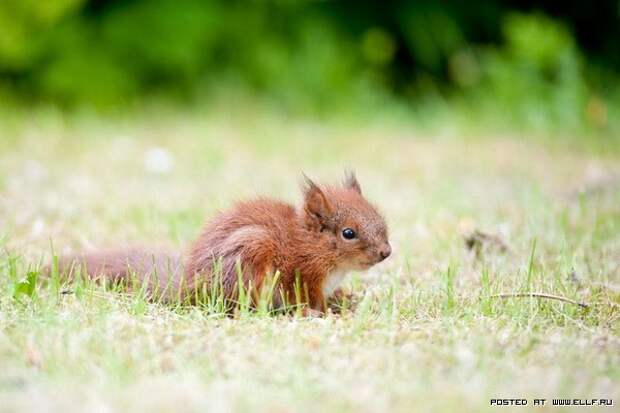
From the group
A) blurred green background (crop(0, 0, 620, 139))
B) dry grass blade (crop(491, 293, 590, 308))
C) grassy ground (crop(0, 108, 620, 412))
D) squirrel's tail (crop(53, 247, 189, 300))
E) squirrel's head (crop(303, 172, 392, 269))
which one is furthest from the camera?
blurred green background (crop(0, 0, 620, 139))

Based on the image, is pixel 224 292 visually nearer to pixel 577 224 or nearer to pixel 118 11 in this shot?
pixel 577 224

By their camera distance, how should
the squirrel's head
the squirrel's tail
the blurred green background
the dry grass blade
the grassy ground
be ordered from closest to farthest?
1. the grassy ground
2. the dry grass blade
3. the squirrel's tail
4. the squirrel's head
5. the blurred green background

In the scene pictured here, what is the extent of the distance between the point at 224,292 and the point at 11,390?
1097 mm

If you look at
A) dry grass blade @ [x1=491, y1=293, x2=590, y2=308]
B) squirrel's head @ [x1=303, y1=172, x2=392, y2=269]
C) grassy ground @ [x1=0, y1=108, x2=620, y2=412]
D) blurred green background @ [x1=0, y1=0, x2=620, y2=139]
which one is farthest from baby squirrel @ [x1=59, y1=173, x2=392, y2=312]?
blurred green background @ [x1=0, y1=0, x2=620, y2=139]

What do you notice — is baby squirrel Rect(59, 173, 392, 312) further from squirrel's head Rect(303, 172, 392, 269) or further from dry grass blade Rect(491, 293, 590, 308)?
dry grass blade Rect(491, 293, 590, 308)

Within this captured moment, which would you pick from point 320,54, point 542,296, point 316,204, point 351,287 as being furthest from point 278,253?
point 320,54

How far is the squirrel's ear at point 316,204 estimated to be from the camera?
382 cm

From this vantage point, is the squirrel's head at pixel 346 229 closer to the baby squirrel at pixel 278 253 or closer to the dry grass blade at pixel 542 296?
the baby squirrel at pixel 278 253

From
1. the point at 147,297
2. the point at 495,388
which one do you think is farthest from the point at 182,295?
the point at 495,388

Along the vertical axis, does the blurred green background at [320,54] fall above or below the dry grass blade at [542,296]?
above

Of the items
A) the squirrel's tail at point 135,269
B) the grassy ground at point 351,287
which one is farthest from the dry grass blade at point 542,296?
the squirrel's tail at point 135,269

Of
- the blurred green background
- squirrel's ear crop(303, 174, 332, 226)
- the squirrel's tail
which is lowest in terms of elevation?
the squirrel's tail

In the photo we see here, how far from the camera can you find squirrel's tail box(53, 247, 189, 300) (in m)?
3.72

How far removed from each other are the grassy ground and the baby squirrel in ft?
0.58
